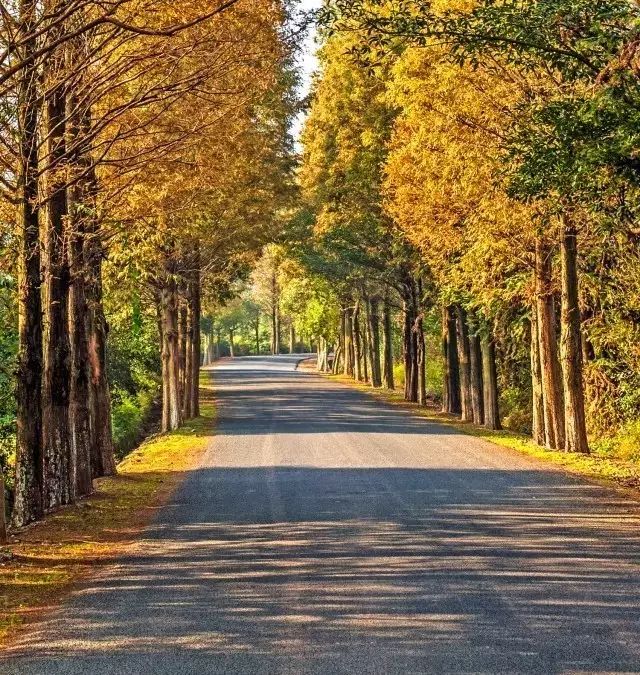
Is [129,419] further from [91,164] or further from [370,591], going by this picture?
[370,591]

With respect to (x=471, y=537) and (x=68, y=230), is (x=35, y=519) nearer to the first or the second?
(x=68, y=230)

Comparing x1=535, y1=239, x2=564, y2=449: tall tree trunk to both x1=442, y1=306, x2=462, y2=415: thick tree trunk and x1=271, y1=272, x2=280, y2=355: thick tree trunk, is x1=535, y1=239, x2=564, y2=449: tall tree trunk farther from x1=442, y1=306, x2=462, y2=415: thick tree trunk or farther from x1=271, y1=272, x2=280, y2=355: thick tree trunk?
x1=271, y1=272, x2=280, y2=355: thick tree trunk

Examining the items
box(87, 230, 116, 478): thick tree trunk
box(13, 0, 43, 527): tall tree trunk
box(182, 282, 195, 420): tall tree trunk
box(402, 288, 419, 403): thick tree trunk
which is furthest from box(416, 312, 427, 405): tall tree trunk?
box(13, 0, 43, 527): tall tree trunk

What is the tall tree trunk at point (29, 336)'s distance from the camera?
14.1 m

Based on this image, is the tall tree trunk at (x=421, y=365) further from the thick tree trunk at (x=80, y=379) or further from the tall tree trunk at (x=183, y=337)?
the thick tree trunk at (x=80, y=379)

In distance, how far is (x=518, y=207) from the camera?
2214cm

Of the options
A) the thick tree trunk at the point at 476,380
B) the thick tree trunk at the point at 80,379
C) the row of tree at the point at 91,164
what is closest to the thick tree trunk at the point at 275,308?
the thick tree trunk at the point at 476,380

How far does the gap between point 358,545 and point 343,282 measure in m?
36.3

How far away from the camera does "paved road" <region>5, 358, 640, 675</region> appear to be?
7430mm

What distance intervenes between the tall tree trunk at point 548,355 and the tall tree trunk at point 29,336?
12.4 m

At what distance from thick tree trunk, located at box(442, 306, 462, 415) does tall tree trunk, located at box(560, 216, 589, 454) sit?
14441 mm

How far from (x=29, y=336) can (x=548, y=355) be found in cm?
1316

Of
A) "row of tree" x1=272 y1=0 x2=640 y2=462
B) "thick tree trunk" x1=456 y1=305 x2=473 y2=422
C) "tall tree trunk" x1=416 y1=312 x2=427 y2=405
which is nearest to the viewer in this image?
"row of tree" x1=272 y1=0 x2=640 y2=462

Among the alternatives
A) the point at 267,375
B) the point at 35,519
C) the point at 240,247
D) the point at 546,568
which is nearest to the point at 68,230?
the point at 35,519
